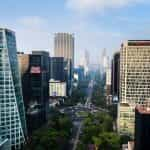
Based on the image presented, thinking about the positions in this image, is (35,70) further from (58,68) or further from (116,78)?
(58,68)

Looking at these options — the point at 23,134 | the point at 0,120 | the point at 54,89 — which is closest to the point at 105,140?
the point at 23,134

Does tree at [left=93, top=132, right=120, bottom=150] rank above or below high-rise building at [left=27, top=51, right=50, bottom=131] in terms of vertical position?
below

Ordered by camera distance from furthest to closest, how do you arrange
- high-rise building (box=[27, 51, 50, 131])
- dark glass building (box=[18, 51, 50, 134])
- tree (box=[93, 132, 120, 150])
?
dark glass building (box=[18, 51, 50, 134]) → high-rise building (box=[27, 51, 50, 131]) → tree (box=[93, 132, 120, 150])

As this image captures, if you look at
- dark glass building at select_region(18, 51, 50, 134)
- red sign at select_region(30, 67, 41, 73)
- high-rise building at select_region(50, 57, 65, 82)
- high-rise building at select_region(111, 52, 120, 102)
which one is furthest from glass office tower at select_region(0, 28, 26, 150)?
high-rise building at select_region(50, 57, 65, 82)

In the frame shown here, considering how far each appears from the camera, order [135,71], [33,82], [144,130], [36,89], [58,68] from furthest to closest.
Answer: [58,68] → [135,71] → [36,89] → [33,82] → [144,130]

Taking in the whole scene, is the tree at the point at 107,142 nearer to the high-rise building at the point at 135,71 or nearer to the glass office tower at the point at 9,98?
the glass office tower at the point at 9,98

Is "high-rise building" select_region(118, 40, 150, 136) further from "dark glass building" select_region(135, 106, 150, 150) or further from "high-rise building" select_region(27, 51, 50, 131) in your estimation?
"dark glass building" select_region(135, 106, 150, 150)

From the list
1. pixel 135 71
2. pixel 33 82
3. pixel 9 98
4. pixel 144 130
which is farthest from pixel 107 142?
pixel 135 71
